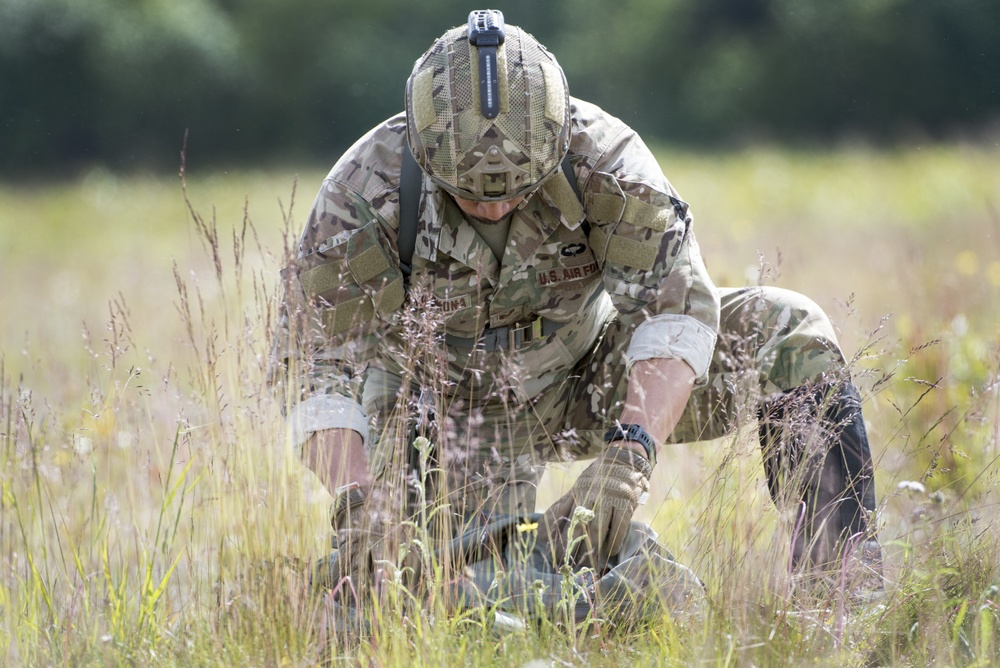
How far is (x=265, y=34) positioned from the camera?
107 feet

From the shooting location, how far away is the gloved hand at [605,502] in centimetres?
283

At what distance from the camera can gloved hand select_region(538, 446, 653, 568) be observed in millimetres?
2826

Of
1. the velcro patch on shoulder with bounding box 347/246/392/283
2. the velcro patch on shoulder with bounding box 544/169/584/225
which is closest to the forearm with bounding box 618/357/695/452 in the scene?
the velcro patch on shoulder with bounding box 544/169/584/225

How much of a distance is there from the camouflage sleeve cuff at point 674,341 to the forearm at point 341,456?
82 cm

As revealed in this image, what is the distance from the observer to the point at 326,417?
3.14 m

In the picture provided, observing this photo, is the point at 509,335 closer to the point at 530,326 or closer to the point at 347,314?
the point at 530,326

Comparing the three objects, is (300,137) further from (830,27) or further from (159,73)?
(830,27)

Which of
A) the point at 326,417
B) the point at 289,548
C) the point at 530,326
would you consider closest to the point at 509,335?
the point at 530,326

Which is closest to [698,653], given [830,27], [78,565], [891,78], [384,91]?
[78,565]

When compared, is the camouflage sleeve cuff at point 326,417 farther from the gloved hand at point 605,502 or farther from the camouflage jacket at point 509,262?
the gloved hand at point 605,502

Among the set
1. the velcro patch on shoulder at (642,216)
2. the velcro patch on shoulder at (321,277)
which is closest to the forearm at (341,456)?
the velcro patch on shoulder at (321,277)

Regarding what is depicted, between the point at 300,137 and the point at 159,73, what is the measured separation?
440 centimetres

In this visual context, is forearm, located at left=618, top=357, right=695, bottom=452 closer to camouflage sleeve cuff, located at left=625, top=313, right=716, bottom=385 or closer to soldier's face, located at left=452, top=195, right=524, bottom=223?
camouflage sleeve cuff, located at left=625, top=313, right=716, bottom=385

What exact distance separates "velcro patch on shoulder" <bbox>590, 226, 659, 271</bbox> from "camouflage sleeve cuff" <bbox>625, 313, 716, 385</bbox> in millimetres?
171
